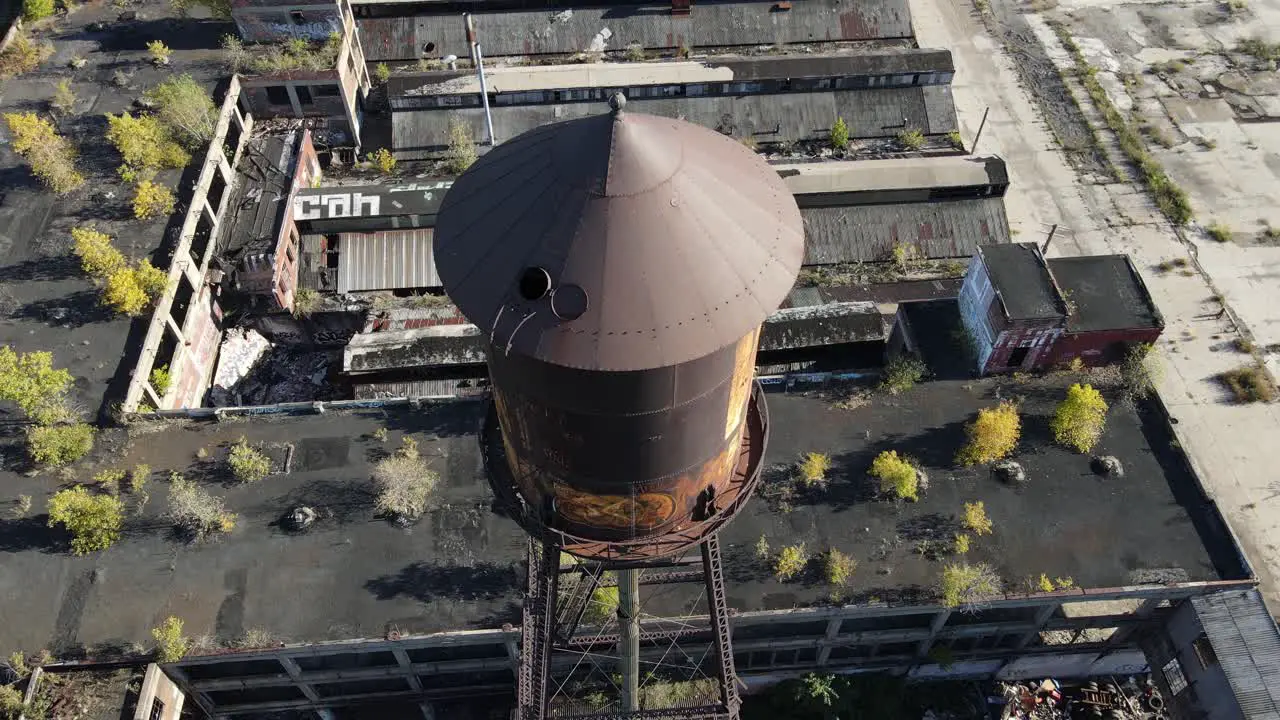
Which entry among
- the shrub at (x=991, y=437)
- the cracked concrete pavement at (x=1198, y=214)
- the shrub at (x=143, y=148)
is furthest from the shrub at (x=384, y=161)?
the cracked concrete pavement at (x=1198, y=214)

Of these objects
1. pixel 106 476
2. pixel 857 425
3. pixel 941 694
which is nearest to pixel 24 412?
pixel 106 476

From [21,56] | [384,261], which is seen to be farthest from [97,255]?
[21,56]

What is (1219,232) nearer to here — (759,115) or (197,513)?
(759,115)

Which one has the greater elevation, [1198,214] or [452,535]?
[1198,214]

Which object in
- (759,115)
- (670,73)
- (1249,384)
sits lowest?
(1249,384)

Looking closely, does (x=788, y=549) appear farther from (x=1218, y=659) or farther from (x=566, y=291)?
(x=566, y=291)

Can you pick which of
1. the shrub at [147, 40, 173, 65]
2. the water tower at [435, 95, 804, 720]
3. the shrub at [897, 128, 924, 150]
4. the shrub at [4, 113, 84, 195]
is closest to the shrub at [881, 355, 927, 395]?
the water tower at [435, 95, 804, 720]

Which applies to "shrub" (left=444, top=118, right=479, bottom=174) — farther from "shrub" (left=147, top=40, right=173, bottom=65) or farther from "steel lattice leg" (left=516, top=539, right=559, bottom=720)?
"steel lattice leg" (left=516, top=539, right=559, bottom=720)
